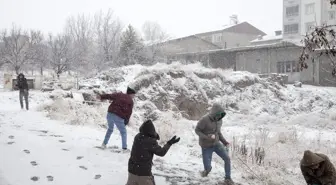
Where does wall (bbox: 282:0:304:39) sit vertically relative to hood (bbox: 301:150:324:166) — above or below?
above

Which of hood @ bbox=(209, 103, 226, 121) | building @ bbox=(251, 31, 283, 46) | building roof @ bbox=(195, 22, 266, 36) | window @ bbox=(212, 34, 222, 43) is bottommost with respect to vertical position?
hood @ bbox=(209, 103, 226, 121)

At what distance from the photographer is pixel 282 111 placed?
25484 mm

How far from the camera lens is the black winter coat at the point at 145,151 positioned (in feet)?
17.0

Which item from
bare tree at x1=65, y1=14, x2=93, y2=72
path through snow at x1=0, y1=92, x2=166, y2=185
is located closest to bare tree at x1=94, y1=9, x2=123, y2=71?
bare tree at x1=65, y1=14, x2=93, y2=72

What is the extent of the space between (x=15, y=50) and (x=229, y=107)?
25.4 m

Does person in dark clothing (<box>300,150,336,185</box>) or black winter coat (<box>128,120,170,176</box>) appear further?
black winter coat (<box>128,120,170,176</box>)

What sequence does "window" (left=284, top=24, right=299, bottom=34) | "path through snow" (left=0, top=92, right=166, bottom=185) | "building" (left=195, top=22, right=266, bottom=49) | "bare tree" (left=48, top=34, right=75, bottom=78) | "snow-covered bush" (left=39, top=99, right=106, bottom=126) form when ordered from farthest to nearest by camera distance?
"building" (left=195, top=22, right=266, bottom=49) → "window" (left=284, top=24, right=299, bottom=34) → "bare tree" (left=48, top=34, right=75, bottom=78) → "snow-covered bush" (left=39, top=99, right=106, bottom=126) → "path through snow" (left=0, top=92, right=166, bottom=185)

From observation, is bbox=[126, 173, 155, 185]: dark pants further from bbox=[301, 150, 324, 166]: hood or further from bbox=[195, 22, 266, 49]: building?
bbox=[195, 22, 266, 49]: building

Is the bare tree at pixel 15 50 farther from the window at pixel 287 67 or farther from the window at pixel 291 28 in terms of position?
the window at pixel 291 28

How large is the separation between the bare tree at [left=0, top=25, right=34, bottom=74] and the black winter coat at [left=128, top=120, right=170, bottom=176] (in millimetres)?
36069

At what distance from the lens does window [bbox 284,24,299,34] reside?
5192 centimetres

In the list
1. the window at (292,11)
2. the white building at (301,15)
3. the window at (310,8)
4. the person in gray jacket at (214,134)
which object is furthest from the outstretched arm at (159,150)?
the window at (292,11)

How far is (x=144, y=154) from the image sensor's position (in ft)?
17.1

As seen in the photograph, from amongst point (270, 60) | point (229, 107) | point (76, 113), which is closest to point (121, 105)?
point (76, 113)
